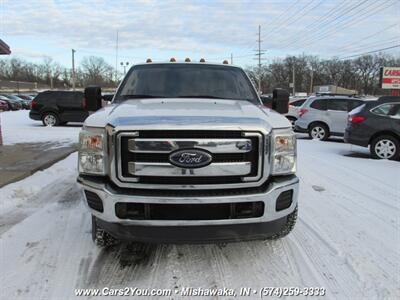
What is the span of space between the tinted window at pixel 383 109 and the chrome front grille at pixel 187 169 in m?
7.51

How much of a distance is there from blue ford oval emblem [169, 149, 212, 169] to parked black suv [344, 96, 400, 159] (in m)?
7.60

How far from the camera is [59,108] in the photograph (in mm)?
17188

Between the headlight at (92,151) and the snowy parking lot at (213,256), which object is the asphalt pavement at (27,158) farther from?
the headlight at (92,151)

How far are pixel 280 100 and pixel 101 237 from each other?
275cm

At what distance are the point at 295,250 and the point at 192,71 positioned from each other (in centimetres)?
255

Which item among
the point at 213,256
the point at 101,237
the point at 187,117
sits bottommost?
the point at 213,256

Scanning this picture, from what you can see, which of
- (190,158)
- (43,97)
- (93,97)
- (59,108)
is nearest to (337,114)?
(93,97)

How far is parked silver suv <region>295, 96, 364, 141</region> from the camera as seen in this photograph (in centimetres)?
1319

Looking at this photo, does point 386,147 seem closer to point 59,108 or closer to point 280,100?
point 280,100

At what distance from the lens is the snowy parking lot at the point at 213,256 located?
9.82ft

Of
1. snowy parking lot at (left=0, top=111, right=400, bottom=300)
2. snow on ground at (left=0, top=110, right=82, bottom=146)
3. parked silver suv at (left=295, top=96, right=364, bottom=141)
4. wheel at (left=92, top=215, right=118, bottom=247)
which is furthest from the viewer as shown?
parked silver suv at (left=295, top=96, right=364, bottom=141)

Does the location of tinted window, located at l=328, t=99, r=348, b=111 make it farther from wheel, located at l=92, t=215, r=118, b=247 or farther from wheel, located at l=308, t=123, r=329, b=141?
wheel, located at l=92, t=215, r=118, b=247

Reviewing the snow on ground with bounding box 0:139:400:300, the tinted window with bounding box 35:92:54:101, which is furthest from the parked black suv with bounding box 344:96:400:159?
the tinted window with bounding box 35:92:54:101

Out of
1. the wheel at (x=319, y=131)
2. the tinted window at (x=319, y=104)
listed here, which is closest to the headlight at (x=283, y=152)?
the wheel at (x=319, y=131)
